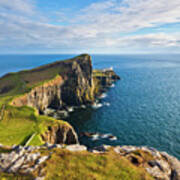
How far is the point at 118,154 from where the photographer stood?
23.6m

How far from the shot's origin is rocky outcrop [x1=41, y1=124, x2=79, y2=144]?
4453 cm

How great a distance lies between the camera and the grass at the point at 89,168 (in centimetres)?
1747

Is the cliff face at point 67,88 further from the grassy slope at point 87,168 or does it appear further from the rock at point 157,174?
the rock at point 157,174

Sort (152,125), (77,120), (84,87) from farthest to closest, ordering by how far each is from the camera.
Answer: (84,87), (77,120), (152,125)

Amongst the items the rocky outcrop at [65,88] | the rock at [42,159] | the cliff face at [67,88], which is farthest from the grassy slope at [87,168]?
the cliff face at [67,88]

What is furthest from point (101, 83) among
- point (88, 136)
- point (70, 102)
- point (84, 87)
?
point (88, 136)

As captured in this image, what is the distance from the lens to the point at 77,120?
71625mm

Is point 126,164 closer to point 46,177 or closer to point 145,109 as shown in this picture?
point 46,177

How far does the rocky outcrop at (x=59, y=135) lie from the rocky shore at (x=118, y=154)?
71.3 feet

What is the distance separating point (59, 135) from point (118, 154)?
29.6 m

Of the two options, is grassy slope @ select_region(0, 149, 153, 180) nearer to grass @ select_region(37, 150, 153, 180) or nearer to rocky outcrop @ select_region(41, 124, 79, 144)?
grass @ select_region(37, 150, 153, 180)

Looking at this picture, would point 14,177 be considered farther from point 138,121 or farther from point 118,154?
point 138,121

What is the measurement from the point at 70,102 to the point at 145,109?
A: 164 feet

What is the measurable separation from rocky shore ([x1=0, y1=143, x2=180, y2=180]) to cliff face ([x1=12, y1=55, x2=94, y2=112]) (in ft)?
188
